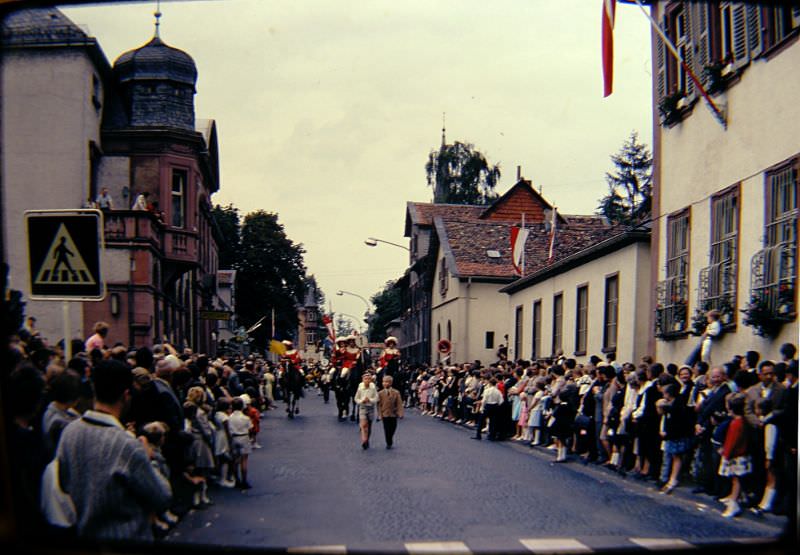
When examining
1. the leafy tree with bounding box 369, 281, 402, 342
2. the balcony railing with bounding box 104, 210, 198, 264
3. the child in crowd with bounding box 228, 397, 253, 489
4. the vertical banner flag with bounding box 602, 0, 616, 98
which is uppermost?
the vertical banner flag with bounding box 602, 0, 616, 98

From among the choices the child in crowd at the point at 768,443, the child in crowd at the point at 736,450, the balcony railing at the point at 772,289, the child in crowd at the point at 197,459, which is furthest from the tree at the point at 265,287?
the child in crowd at the point at 768,443

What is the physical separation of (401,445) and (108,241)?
37.2 ft

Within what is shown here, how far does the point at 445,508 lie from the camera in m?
11.4

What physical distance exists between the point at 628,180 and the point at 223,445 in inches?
2493

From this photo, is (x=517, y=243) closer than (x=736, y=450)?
No

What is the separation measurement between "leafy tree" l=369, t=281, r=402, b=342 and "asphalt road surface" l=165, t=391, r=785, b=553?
286ft

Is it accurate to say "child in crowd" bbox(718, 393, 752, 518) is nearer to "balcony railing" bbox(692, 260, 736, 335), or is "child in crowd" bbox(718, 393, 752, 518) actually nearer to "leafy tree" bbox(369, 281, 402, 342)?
"balcony railing" bbox(692, 260, 736, 335)

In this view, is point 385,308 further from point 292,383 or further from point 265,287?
point 265,287

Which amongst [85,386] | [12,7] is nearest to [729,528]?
[85,386]

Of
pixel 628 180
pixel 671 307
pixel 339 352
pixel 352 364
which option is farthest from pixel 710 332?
pixel 628 180

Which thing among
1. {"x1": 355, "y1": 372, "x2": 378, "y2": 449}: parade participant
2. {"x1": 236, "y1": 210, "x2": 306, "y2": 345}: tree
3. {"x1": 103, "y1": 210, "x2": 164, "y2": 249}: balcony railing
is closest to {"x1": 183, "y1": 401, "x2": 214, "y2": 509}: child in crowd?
{"x1": 355, "y1": 372, "x2": 378, "y2": 449}: parade participant

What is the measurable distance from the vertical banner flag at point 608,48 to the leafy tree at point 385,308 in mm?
99061

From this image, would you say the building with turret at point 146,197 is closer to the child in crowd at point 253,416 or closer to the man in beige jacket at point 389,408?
the child in crowd at point 253,416

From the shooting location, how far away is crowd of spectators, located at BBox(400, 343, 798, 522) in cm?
1176
